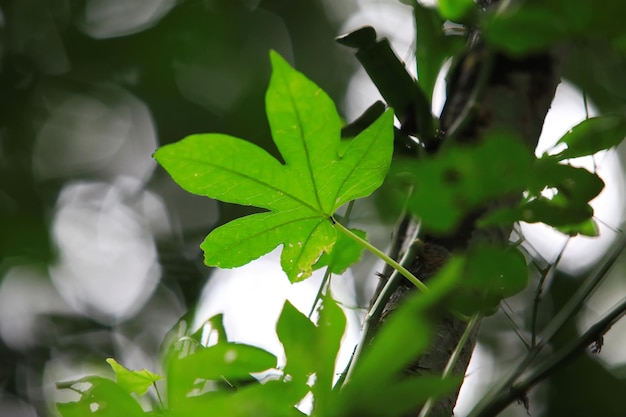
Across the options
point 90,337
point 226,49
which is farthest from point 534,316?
point 90,337

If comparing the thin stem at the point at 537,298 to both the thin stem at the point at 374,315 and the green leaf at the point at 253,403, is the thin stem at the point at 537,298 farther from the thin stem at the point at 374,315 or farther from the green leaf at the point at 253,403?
the green leaf at the point at 253,403

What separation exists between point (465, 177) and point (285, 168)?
0.68 ft

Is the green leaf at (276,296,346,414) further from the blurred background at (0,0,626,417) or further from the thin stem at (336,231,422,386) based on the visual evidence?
the blurred background at (0,0,626,417)

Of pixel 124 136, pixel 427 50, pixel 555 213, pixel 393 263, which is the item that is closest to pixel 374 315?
pixel 393 263

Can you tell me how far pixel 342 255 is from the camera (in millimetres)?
643

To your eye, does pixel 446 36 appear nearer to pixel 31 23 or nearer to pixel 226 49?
pixel 226 49

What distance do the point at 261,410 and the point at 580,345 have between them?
0.76ft

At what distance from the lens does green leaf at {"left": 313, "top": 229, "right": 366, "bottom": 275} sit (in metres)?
0.64

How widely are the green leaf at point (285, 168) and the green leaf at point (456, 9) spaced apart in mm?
313

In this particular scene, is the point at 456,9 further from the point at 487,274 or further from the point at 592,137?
the point at 487,274

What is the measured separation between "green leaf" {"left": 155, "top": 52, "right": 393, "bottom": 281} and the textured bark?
0.38ft

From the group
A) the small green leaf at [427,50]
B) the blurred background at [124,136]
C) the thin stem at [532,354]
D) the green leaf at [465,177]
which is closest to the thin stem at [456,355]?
the thin stem at [532,354]

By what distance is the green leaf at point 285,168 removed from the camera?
17.4 inches

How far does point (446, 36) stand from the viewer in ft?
2.49
